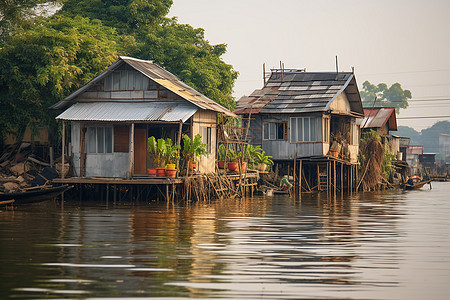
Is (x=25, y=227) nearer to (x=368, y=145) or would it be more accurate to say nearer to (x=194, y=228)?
(x=194, y=228)

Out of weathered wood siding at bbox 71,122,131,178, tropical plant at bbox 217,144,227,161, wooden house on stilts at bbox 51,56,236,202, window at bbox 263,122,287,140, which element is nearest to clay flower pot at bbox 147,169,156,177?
wooden house on stilts at bbox 51,56,236,202

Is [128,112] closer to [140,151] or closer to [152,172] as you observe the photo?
[140,151]

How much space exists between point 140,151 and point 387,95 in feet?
324

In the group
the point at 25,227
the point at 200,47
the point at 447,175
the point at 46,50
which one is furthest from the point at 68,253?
the point at 447,175

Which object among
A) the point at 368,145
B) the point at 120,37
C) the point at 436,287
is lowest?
the point at 436,287

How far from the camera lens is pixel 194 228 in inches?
706

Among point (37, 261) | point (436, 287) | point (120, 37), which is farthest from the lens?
point (120, 37)

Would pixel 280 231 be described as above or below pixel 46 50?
below

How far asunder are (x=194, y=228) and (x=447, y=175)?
189 feet

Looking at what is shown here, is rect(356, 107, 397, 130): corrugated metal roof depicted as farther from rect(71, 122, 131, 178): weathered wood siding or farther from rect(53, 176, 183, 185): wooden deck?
rect(53, 176, 183, 185): wooden deck

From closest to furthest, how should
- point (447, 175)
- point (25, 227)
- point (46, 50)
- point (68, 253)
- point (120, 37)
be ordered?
1. point (68, 253)
2. point (25, 227)
3. point (46, 50)
4. point (120, 37)
5. point (447, 175)

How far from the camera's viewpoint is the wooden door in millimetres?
28250

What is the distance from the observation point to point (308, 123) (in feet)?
123

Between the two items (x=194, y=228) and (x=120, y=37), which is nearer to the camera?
(x=194, y=228)
